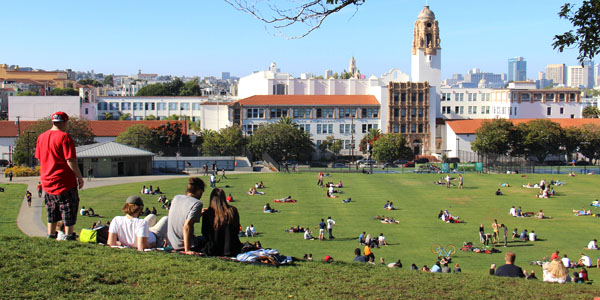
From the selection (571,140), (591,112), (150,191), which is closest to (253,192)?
(150,191)

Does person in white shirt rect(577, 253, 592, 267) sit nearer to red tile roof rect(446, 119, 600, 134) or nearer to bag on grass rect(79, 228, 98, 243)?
bag on grass rect(79, 228, 98, 243)

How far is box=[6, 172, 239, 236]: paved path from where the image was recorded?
31.3m

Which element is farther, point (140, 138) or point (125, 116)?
point (125, 116)

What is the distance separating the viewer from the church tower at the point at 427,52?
108 m

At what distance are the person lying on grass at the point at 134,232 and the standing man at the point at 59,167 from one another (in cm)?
87

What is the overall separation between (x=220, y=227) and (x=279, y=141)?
73.5 m

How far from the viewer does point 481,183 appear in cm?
5922

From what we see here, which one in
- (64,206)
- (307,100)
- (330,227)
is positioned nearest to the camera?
(64,206)

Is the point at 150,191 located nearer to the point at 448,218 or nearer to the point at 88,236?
the point at 448,218

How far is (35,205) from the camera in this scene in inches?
1567

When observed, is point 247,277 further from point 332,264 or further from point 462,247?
point 462,247

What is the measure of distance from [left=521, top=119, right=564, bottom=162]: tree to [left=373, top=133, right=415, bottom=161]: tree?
1615 centimetres

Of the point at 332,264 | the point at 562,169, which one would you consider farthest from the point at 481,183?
the point at 332,264

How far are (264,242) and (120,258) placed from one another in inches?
785
